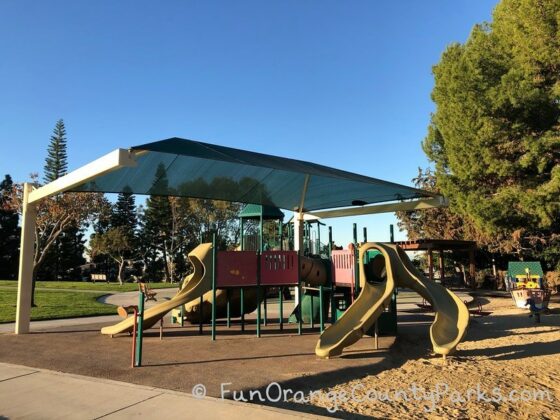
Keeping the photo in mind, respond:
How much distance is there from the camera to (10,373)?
7035 mm

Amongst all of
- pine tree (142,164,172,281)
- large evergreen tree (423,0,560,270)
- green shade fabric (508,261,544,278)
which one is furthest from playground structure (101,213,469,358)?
pine tree (142,164,172,281)

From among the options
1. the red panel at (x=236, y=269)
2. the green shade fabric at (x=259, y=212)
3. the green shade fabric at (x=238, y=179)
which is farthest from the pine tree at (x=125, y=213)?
the red panel at (x=236, y=269)

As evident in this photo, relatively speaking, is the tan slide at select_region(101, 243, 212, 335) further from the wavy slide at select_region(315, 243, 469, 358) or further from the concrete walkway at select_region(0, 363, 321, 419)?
the concrete walkway at select_region(0, 363, 321, 419)

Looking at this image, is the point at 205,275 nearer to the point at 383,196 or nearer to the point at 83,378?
the point at 83,378

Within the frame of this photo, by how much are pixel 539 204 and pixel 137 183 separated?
57.5 feet

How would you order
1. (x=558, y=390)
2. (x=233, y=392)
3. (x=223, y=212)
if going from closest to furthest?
(x=233, y=392)
(x=558, y=390)
(x=223, y=212)

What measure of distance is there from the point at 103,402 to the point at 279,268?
673 cm

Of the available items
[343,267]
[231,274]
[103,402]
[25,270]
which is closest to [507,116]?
[343,267]

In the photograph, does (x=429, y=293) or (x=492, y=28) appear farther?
(x=492, y=28)

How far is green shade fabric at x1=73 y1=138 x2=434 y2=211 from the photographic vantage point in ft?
32.3

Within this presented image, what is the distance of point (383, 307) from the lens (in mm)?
9281

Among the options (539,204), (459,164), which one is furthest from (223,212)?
(539,204)

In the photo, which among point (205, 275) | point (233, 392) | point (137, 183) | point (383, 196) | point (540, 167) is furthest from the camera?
point (540, 167)

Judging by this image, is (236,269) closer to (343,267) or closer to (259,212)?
(343,267)
